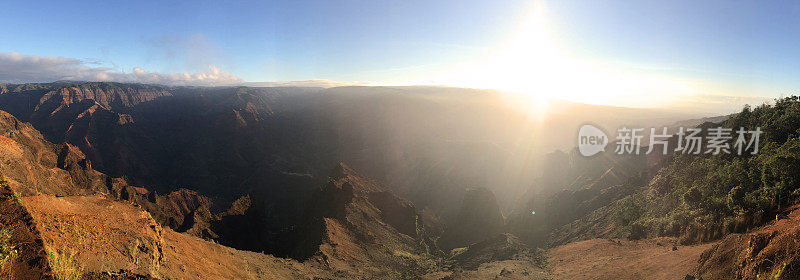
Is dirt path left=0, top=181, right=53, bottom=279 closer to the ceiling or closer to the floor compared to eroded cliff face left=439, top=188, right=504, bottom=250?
closer to the ceiling

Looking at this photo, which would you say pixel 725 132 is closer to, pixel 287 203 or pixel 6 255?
pixel 6 255

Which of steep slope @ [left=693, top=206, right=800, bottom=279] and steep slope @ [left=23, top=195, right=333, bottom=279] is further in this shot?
steep slope @ [left=693, top=206, right=800, bottom=279]

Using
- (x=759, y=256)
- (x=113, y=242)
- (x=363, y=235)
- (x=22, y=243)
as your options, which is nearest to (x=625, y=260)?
(x=759, y=256)

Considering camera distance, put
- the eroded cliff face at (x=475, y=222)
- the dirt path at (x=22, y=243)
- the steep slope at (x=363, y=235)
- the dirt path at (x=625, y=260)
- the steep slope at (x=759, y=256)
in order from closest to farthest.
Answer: the dirt path at (x=22, y=243)
the steep slope at (x=759, y=256)
the dirt path at (x=625, y=260)
the steep slope at (x=363, y=235)
the eroded cliff face at (x=475, y=222)

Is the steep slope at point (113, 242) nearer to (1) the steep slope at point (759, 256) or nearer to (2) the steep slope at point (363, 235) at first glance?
(2) the steep slope at point (363, 235)

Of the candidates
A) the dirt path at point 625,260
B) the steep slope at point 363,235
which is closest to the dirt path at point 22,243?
the dirt path at point 625,260

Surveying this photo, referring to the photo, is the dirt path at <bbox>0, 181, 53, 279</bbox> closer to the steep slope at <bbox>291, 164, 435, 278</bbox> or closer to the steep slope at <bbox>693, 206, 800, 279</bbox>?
the steep slope at <bbox>693, 206, 800, 279</bbox>

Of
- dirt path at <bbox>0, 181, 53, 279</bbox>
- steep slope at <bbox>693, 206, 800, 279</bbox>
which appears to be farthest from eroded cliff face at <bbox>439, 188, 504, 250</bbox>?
dirt path at <bbox>0, 181, 53, 279</bbox>
